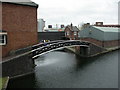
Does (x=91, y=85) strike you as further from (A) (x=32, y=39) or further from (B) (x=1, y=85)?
(A) (x=32, y=39)

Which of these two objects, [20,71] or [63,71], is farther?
[63,71]

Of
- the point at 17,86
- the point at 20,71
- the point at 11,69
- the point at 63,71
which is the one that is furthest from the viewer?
the point at 63,71

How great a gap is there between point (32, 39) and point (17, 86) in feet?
31.8

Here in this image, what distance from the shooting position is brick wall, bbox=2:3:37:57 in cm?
2200

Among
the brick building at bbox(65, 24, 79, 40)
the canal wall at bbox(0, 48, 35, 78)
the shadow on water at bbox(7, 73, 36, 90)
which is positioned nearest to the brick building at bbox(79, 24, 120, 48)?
the brick building at bbox(65, 24, 79, 40)

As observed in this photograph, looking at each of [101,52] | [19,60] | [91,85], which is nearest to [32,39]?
[19,60]

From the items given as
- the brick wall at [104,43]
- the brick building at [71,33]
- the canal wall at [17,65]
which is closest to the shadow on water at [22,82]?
the canal wall at [17,65]

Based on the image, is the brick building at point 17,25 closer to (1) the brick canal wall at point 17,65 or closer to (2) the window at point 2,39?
(2) the window at point 2,39

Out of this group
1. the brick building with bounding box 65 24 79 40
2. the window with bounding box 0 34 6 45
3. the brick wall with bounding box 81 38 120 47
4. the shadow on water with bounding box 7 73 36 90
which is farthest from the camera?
the brick building with bounding box 65 24 79 40

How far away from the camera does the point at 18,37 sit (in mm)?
23453

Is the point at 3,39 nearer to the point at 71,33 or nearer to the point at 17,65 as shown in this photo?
the point at 17,65

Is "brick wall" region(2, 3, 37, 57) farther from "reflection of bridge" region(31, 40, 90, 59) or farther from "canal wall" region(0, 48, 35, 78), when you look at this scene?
"canal wall" region(0, 48, 35, 78)

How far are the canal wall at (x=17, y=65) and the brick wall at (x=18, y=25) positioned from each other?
1.96 metres

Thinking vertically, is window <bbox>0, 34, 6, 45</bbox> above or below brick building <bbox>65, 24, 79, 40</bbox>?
below
